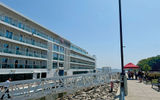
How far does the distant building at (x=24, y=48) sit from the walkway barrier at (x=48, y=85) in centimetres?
1199

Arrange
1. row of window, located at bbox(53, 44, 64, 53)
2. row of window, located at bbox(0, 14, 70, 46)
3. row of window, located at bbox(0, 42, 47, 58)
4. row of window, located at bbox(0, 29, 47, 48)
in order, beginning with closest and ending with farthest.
Result: row of window, located at bbox(0, 42, 47, 58) → row of window, located at bbox(0, 29, 47, 48) → row of window, located at bbox(0, 14, 70, 46) → row of window, located at bbox(53, 44, 64, 53)

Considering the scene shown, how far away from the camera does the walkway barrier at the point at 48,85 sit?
768 cm

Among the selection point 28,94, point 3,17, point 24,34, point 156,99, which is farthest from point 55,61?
point 156,99

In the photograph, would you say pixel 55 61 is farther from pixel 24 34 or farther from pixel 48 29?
pixel 24 34

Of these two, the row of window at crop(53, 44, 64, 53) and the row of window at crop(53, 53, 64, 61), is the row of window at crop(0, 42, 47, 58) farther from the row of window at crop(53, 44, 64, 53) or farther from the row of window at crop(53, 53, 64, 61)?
the row of window at crop(53, 44, 64, 53)

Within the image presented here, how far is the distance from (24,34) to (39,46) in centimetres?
480

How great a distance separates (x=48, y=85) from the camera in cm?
947

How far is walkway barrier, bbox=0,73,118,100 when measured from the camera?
25.2 feet

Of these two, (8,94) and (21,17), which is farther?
(21,17)

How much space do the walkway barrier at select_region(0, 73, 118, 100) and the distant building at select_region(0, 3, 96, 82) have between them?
11992 mm

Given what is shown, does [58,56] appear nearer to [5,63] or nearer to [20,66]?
[20,66]

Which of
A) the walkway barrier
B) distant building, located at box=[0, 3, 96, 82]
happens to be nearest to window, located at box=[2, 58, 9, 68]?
distant building, located at box=[0, 3, 96, 82]

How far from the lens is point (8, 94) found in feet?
24.4

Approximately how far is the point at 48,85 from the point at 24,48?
724 inches
